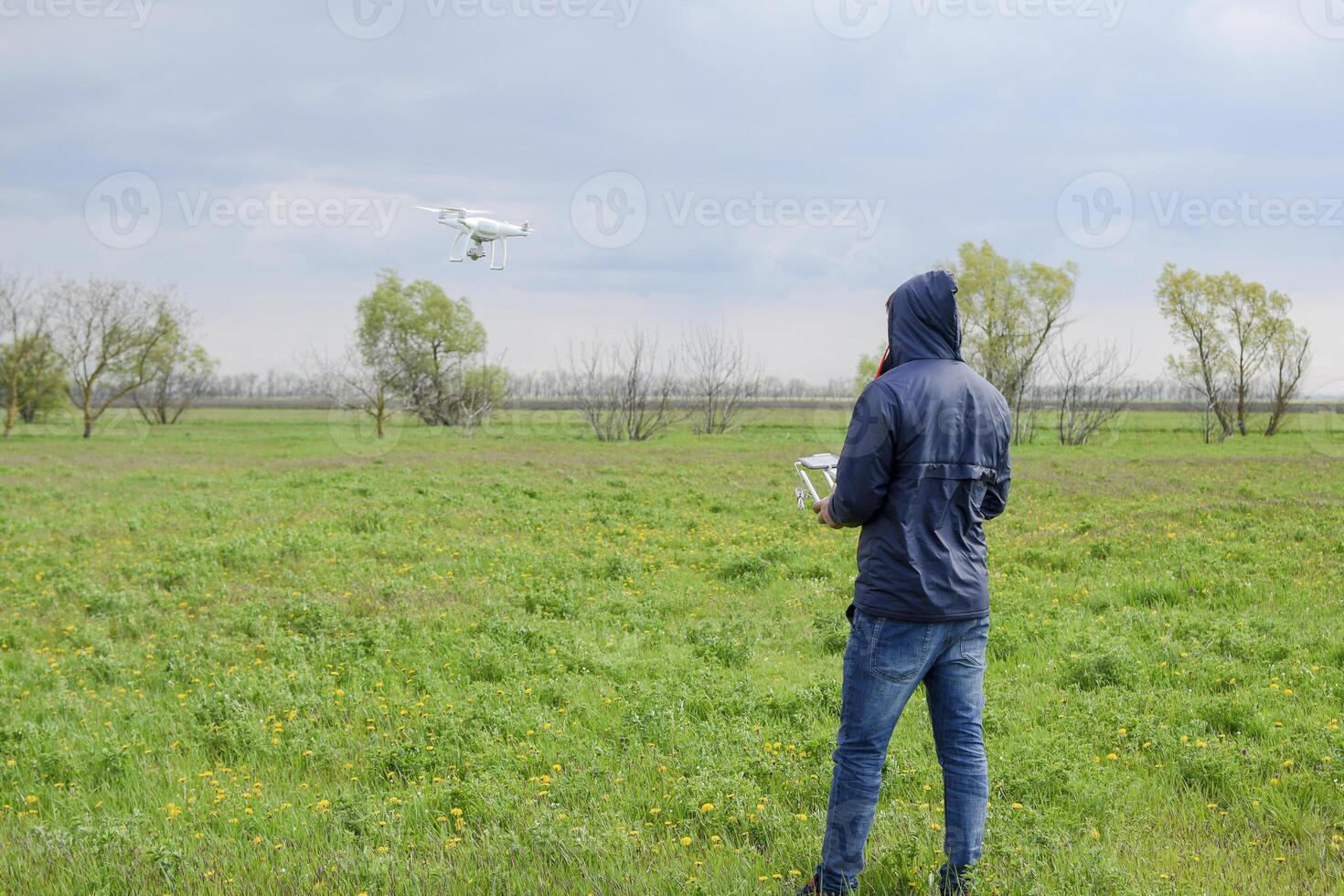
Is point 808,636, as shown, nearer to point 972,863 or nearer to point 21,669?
point 972,863

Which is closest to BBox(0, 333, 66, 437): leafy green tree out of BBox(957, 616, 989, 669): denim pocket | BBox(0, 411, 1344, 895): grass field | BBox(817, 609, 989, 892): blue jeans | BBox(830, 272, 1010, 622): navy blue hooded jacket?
BBox(0, 411, 1344, 895): grass field

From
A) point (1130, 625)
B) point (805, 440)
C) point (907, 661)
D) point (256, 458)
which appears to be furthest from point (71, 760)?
point (805, 440)

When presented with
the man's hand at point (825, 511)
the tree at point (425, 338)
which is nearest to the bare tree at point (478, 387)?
the tree at point (425, 338)

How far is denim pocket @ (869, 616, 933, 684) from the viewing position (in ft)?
12.4

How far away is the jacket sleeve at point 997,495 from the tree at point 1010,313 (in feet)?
167

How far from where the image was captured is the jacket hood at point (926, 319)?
3.90m

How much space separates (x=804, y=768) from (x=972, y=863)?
179 centimetres

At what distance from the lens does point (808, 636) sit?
30.3ft

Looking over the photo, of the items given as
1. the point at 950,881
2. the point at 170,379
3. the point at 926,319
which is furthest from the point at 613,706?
the point at 170,379

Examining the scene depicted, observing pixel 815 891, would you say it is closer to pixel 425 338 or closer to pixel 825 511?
pixel 825 511

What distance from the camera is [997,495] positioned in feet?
Answer: 13.7

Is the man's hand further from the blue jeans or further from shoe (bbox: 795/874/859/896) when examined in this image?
shoe (bbox: 795/874/859/896)

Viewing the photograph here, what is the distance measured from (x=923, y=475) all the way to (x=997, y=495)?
2.05 feet

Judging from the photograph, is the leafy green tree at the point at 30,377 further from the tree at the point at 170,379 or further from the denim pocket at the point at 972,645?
the denim pocket at the point at 972,645
